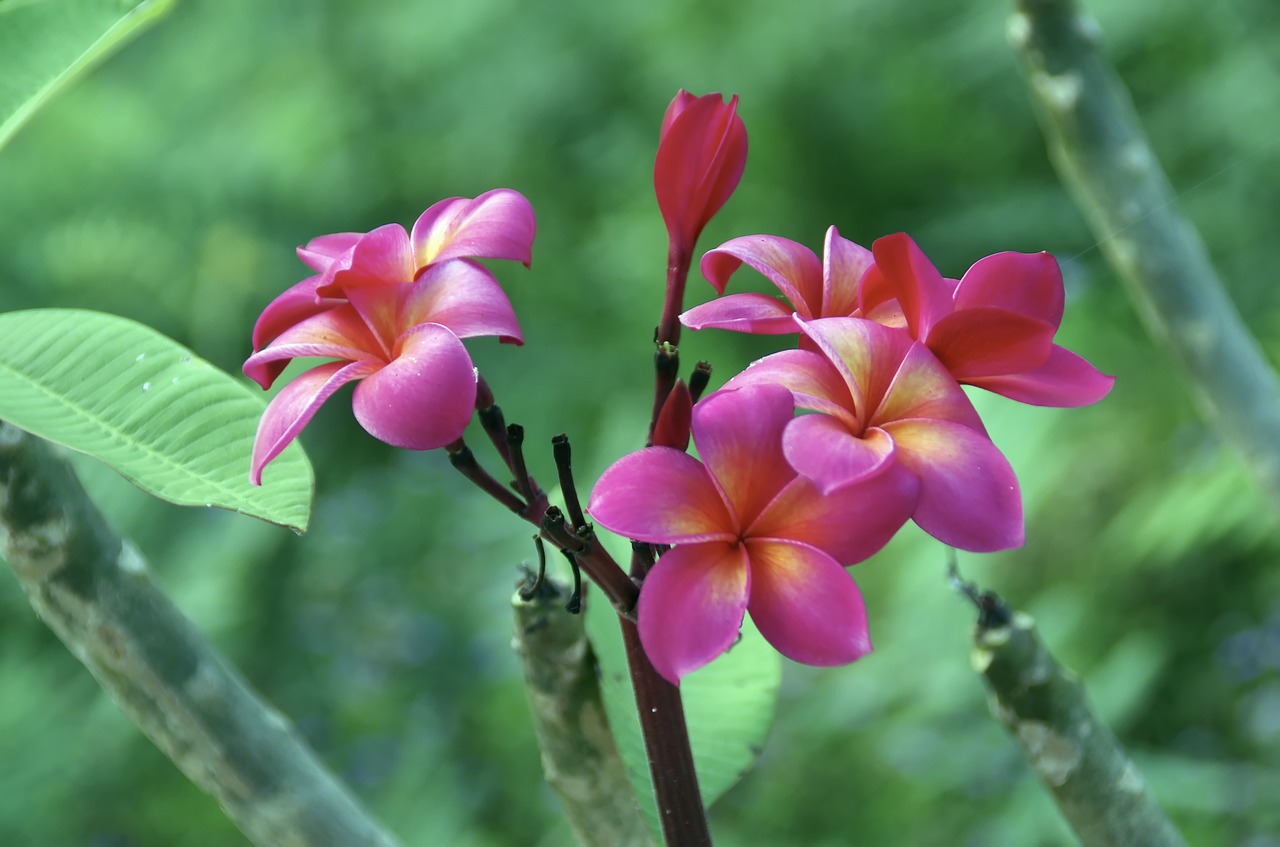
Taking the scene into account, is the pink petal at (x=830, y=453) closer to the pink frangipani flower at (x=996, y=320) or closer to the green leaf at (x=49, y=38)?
the pink frangipani flower at (x=996, y=320)

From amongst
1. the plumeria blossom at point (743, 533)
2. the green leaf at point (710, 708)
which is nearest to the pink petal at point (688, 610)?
the plumeria blossom at point (743, 533)

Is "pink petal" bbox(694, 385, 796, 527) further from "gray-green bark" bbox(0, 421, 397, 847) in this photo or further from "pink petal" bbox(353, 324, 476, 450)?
"gray-green bark" bbox(0, 421, 397, 847)

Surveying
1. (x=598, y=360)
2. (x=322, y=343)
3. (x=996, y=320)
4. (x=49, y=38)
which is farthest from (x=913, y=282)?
(x=598, y=360)

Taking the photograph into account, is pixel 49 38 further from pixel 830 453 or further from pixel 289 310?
pixel 830 453

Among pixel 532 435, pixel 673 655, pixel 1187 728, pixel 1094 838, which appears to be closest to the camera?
pixel 673 655

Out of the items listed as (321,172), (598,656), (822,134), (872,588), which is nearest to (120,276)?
(321,172)

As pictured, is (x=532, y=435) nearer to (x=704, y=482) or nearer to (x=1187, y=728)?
(x=1187, y=728)
